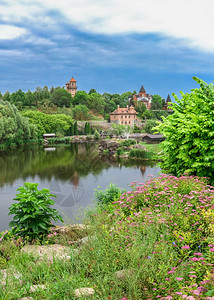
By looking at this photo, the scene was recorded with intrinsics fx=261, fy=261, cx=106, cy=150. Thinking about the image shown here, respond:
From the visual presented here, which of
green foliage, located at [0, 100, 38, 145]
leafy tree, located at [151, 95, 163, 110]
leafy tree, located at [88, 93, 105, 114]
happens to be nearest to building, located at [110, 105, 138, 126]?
leafy tree, located at [88, 93, 105, 114]

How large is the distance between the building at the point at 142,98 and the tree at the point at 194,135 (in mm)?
67874

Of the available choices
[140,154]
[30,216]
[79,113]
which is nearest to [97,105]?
[79,113]

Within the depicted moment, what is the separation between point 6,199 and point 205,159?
991 centimetres

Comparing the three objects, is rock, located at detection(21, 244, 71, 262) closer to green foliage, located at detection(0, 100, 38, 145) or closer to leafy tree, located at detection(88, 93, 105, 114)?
green foliage, located at detection(0, 100, 38, 145)

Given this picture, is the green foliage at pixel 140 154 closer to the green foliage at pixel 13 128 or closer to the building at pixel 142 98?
the green foliage at pixel 13 128

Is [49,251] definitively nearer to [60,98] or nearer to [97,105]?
[60,98]

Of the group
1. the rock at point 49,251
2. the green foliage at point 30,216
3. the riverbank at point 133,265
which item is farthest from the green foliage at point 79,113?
the rock at point 49,251

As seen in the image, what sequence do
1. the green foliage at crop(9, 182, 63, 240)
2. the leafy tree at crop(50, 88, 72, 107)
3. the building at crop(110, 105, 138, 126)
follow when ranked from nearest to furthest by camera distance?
the green foliage at crop(9, 182, 63, 240)
the building at crop(110, 105, 138, 126)
the leafy tree at crop(50, 88, 72, 107)

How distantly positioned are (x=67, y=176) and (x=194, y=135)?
500 inches

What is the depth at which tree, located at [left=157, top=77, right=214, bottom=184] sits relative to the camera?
6.68 metres

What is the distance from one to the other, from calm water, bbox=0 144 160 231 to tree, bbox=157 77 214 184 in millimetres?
4530

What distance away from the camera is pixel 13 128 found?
35906 millimetres

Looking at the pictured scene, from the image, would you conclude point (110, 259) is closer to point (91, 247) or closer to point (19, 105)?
point (91, 247)

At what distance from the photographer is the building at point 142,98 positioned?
252 ft
